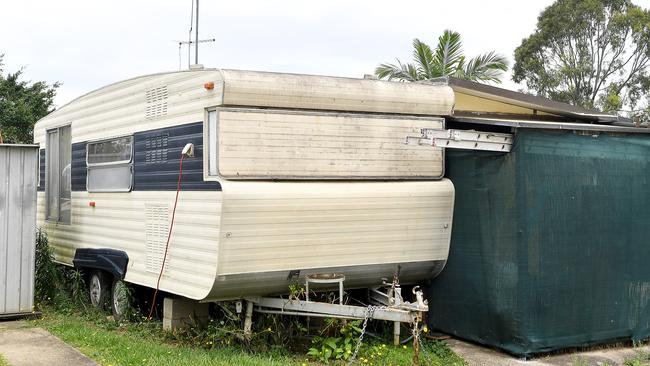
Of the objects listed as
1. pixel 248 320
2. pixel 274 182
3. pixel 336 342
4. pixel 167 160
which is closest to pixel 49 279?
pixel 167 160

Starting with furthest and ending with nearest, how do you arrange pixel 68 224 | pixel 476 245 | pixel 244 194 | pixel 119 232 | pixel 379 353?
pixel 68 224, pixel 119 232, pixel 476 245, pixel 379 353, pixel 244 194

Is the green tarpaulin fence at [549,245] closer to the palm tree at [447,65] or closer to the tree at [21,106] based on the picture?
the palm tree at [447,65]

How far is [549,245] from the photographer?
7750 millimetres

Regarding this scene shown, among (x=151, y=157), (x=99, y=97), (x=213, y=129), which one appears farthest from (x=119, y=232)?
(x=213, y=129)

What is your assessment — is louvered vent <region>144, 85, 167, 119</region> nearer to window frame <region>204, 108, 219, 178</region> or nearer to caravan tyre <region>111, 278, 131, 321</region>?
window frame <region>204, 108, 219, 178</region>

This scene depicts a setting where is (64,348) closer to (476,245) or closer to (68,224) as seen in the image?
(68,224)

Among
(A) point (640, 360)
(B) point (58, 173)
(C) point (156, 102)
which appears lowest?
(A) point (640, 360)

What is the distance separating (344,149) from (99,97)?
382cm

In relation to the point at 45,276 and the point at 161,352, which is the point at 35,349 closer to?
the point at 161,352

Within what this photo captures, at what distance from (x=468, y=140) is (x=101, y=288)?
17.5 feet

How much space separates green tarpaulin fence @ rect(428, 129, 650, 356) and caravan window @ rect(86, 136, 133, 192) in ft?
12.6

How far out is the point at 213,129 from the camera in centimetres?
729

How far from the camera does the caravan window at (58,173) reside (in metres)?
10.8

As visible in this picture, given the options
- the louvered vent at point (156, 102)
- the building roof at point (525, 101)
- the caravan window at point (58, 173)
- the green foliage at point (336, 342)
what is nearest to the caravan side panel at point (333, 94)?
the building roof at point (525, 101)
